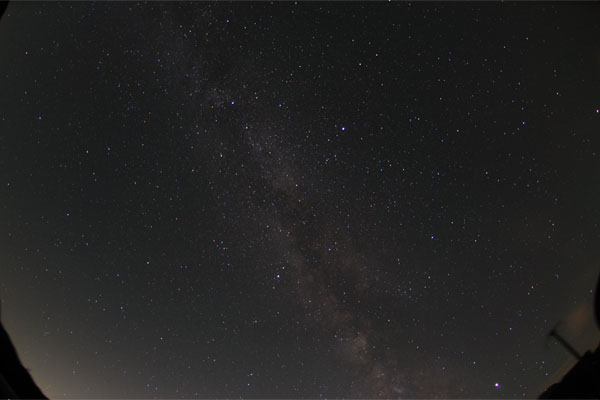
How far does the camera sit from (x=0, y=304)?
11.1 feet

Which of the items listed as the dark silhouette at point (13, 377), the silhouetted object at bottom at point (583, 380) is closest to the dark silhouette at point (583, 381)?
the silhouetted object at bottom at point (583, 380)

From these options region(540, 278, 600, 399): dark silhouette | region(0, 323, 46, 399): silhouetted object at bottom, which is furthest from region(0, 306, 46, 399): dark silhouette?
region(540, 278, 600, 399): dark silhouette

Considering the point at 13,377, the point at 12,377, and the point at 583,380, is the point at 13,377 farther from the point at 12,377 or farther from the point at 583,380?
the point at 583,380

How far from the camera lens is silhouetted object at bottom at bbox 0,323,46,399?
3648mm

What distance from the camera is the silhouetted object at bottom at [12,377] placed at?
144 inches

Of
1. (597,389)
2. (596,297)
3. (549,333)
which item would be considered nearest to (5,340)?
(596,297)

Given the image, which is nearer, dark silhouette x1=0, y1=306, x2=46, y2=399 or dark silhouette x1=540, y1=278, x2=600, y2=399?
dark silhouette x1=0, y1=306, x2=46, y2=399

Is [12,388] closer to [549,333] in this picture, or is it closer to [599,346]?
[599,346]

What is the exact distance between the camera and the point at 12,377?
3926mm

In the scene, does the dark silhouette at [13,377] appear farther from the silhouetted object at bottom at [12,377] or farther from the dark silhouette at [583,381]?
the dark silhouette at [583,381]

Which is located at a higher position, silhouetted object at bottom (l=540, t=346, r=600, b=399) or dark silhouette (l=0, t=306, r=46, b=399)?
silhouetted object at bottom (l=540, t=346, r=600, b=399)

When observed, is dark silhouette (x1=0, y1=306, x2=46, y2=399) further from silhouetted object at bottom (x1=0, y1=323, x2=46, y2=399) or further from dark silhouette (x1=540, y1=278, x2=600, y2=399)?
dark silhouette (x1=540, y1=278, x2=600, y2=399)

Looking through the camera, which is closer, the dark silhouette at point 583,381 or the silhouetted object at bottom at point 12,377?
the silhouetted object at bottom at point 12,377

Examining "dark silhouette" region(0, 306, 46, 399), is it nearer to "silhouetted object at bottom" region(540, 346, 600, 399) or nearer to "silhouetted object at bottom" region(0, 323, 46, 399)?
"silhouetted object at bottom" region(0, 323, 46, 399)
